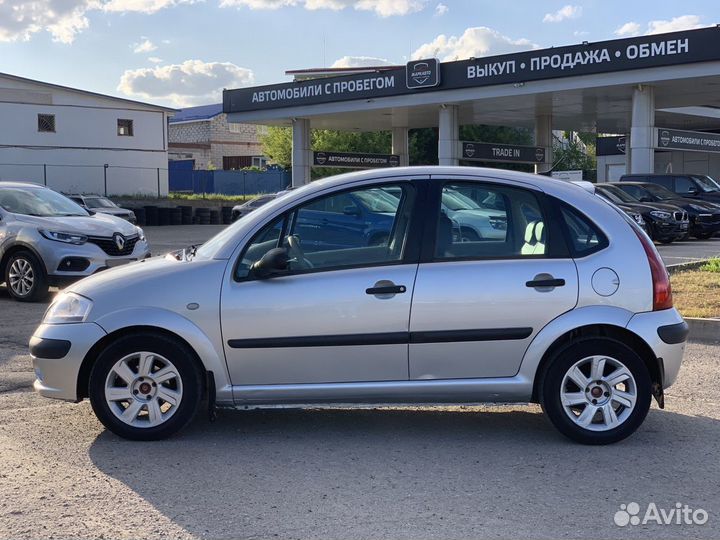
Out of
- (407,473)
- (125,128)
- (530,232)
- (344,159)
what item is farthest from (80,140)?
(407,473)

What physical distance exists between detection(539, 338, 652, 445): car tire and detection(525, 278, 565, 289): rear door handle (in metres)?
0.39

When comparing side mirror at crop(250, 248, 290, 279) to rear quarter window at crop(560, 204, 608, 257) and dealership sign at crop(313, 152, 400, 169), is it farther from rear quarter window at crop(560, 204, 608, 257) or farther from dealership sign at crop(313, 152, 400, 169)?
dealership sign at crop(313, 152, 400, 169)

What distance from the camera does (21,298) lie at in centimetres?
1149

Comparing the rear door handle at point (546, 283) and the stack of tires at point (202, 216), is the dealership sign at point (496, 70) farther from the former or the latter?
the rear door handle at point (546, 283)

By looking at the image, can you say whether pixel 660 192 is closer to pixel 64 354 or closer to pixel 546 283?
pixel 546 283

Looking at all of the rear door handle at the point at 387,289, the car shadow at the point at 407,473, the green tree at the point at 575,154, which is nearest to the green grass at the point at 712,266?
the car shadow at the point at 407,473

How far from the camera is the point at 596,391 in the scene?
5.27 m

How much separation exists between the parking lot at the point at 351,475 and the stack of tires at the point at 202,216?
30.0 metres

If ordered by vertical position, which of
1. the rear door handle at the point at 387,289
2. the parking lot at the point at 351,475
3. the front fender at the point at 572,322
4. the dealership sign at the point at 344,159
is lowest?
the parking lot at the point at 351,475

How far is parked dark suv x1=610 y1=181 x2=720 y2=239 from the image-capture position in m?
21.4

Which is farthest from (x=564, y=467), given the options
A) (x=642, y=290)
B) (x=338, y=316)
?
(x=338, y=316)

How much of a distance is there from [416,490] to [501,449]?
3.03 ft

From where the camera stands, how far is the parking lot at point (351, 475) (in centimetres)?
407

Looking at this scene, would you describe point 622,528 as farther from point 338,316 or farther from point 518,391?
point 338,316
